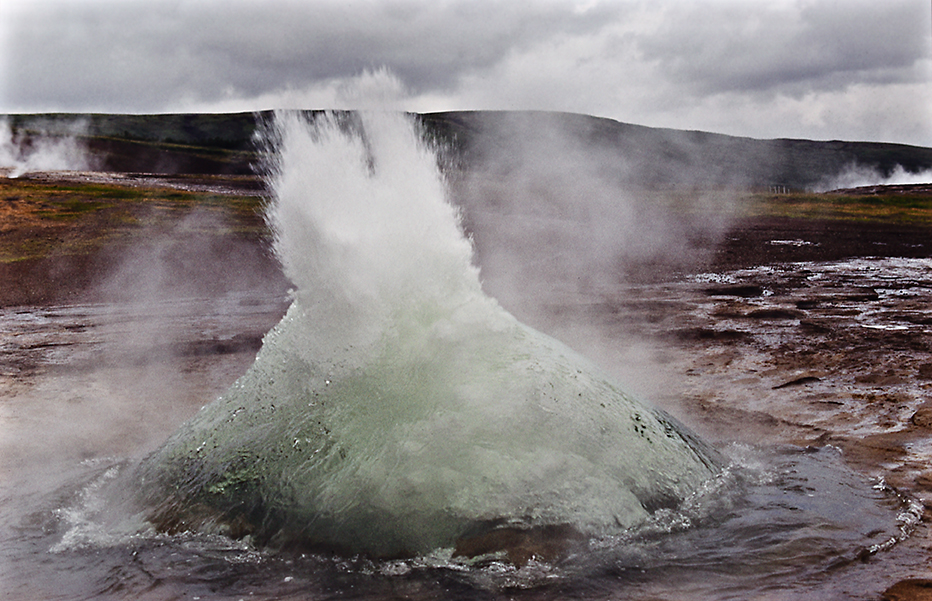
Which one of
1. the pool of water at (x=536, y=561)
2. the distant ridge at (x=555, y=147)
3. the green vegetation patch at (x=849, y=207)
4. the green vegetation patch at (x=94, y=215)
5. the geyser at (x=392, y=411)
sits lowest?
the pool of water at (x=536, y=561)

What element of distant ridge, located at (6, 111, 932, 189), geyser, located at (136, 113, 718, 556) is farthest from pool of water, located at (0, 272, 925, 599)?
distant ridge, located at (6, 111, 932, 189)

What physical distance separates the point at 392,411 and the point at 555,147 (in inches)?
1339

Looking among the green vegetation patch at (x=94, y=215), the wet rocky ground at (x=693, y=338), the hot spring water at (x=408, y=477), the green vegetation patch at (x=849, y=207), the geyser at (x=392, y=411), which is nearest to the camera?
the hot spring water at (x=408, y=477)

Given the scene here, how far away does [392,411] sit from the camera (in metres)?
3.16

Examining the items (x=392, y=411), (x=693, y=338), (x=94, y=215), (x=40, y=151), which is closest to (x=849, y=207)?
(x=693, y=338)

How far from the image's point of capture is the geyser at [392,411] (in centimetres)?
288

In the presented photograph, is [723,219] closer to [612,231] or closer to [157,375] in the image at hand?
[612,231]

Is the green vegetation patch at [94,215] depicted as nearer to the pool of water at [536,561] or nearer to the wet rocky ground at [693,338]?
the wet rocky ground at [693,338]

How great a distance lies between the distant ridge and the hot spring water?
31.3 meters

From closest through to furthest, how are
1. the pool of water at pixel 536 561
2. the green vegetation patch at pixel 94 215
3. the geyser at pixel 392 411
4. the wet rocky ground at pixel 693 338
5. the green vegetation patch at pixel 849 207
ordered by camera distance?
the pool of water at pixel 536 561 → the geyser at pixel 392 411 → the wet rocky ground at pixel 693 338 → the green vegetation patch at pixel 94 215 → the green vegetation patch at pixel 849 207

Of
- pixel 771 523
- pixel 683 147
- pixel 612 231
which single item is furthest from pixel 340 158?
pixel 683 147

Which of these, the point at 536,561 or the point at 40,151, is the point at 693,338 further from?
the point at 40,151

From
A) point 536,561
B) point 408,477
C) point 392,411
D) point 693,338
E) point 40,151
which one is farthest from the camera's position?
point 40,151

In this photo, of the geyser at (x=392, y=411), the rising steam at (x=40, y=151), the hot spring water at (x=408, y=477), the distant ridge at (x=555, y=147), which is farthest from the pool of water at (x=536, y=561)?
the distant ridge at (x=555, y=147)
